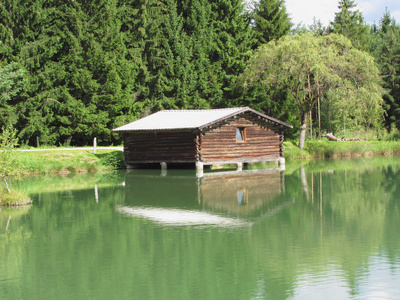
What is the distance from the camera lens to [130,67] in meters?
43.6

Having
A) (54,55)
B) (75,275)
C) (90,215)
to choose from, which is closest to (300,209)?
(90,215)

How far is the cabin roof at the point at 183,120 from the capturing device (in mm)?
31031

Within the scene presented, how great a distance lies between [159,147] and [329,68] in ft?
50.8

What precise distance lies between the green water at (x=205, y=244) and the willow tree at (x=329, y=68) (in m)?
19.7

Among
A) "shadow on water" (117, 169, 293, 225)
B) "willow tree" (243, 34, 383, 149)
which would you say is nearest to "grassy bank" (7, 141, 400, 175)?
"willow tree" (243, 34, 383, 149)

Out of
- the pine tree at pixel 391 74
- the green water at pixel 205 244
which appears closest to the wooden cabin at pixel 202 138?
the green water at pixel 205 244

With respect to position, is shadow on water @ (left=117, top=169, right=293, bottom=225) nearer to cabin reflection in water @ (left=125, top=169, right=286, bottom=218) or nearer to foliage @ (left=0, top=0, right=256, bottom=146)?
cabin reflection in water @ (left=125, top=169, right=286, bottom=218)

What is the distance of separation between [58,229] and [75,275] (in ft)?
15.6

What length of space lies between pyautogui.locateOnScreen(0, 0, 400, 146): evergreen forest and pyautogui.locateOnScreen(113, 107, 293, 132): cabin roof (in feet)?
25.0

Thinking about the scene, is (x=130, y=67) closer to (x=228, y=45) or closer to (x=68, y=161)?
(x=228, y=45)

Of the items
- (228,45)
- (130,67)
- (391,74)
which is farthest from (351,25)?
(130,67)

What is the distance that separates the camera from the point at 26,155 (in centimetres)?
3073

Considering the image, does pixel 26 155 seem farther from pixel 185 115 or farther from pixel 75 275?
pixel 75 275

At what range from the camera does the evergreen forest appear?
3881 cm
